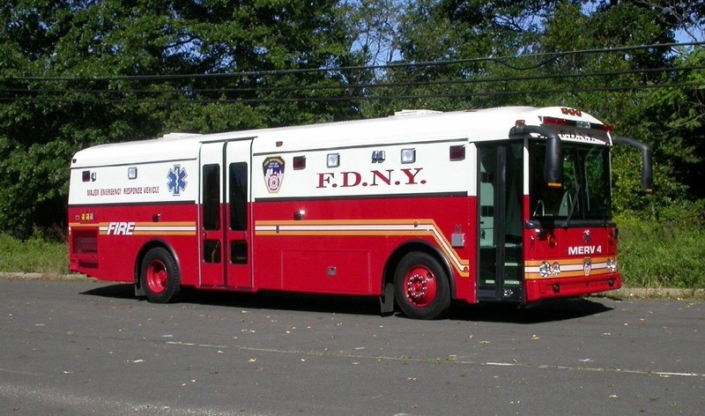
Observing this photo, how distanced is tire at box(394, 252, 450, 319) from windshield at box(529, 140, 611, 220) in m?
1.80

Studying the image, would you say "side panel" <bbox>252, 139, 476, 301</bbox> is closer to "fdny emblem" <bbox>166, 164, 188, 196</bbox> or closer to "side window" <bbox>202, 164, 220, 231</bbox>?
"side window" <bbox>202, 164, 220, 231</bbox>

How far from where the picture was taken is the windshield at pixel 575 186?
47.0 ft

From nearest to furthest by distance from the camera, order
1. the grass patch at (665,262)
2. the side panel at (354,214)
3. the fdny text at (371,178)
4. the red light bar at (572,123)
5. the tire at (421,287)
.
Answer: the red light bar at (572,123) → the side panel at (354,214) → the tire at (421,287) → the fdny text at (371,178) → the grass patch at (665,262)

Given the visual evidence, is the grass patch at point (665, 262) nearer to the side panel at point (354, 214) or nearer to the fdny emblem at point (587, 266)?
the fdny emblem at point (587, 266)

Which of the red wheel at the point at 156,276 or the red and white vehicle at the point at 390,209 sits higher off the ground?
the red and white vehicle at the point at 390,209

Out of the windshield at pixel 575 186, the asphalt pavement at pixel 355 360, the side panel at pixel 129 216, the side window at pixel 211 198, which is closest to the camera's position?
the asphalt pavement at pixel 355 360

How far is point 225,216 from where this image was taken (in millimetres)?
18156

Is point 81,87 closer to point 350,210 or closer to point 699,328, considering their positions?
point 350,210

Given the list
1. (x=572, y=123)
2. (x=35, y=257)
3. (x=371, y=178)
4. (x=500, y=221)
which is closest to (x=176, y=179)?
(x=371, y=178)

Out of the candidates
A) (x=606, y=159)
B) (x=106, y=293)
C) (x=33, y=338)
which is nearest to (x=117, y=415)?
(x=33, y=338)

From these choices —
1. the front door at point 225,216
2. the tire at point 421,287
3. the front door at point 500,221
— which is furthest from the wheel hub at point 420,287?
the front door at point 225,216

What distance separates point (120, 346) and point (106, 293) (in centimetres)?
880

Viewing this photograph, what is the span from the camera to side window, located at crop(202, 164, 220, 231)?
18344mm

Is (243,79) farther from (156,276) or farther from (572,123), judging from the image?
(572,123)
